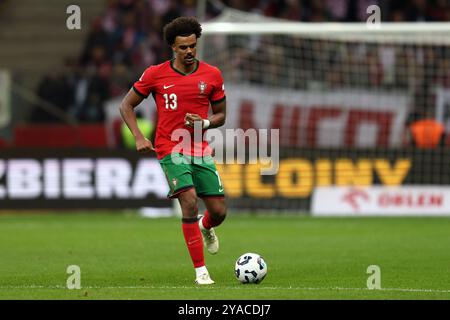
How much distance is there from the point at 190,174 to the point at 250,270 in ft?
3.36

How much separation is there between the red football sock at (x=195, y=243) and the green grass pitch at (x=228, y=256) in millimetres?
209

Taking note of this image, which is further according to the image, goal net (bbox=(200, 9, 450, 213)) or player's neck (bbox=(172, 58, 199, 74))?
goal net (bbox=(200, 9, 450, 213))

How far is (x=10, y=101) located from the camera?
20.8 m

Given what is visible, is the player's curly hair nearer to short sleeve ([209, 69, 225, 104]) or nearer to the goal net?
→ short sleeve ([209, 69, 225, 104])

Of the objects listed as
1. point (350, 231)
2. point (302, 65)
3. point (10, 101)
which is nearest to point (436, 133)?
point (302, 65)

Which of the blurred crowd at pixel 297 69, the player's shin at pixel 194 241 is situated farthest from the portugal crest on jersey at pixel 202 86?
the blurred crowd at pixel 297 69

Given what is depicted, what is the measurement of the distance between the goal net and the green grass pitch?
75 centimetres

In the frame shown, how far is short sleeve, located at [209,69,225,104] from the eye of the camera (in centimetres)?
1023

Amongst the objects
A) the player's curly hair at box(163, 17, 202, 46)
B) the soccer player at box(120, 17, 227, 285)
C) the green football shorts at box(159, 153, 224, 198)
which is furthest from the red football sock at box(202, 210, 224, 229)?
the player's curly hair at box(163, 17, 202, 46)

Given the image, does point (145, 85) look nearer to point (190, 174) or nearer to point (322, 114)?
point (190, 174)

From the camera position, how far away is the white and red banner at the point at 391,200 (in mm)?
19438

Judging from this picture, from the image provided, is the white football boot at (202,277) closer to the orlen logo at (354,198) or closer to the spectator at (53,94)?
the orlen logo at (354,198)
